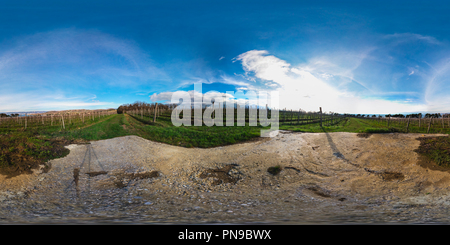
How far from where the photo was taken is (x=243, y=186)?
6.86 metres

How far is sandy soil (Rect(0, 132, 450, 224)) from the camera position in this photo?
4.07 metres

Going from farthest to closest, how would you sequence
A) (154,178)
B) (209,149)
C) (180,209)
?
(209,149) < (154,178) < (180,209)

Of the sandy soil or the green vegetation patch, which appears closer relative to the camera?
the sandy soil

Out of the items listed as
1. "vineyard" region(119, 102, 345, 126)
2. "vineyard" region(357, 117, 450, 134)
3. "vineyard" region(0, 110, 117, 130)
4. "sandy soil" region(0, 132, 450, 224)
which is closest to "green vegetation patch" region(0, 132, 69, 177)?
"sandy soil" region(0, 132, 450, 224)

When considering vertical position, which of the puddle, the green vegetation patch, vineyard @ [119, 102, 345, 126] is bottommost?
the puddle

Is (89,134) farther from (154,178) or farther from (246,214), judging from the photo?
(246,214)

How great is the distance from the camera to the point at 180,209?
4.55 metres

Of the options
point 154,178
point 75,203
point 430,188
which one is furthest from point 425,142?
point 75,203

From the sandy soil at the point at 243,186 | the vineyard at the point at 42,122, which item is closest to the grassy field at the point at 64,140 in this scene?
the sandy soil at the point at 243,186

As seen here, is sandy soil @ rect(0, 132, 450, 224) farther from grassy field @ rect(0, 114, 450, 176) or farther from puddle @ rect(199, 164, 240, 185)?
grassy field @ rect(0, 114, 450, 176)

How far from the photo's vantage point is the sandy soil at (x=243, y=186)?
4.07 meters

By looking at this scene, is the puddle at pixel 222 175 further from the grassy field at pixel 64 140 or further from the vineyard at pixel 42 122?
the vineyard at pixel 42 122

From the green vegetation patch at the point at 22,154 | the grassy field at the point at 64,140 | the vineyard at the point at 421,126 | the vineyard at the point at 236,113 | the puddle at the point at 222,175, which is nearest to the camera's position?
the green vegetation patch at the point at 22,154

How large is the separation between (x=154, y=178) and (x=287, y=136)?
9.53 meters
